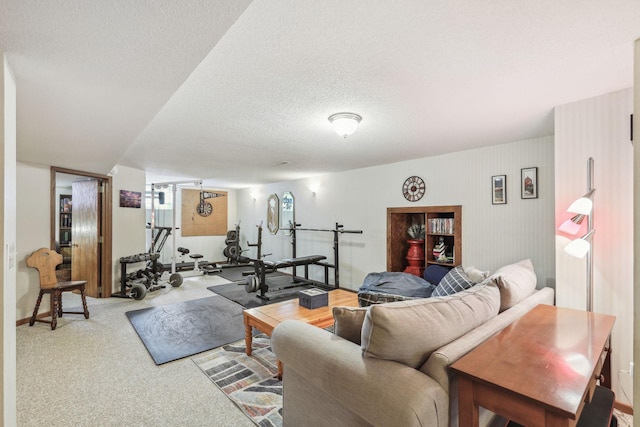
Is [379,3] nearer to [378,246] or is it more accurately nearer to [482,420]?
[482,420]

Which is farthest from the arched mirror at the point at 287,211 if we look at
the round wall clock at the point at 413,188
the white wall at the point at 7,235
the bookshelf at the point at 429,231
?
the white wall at the point at 7,235

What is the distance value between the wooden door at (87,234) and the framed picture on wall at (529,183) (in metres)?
6.54

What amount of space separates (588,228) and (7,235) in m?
3.59

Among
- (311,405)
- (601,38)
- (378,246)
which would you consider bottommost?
(311,405)

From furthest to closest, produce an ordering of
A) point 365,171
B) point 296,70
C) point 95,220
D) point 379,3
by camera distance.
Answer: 1. point 365,171
2. point 95,220
3. point 296,70
4. point 379,3

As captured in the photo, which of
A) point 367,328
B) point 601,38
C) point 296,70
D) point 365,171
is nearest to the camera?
point 367,328

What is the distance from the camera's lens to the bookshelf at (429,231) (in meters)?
4.14

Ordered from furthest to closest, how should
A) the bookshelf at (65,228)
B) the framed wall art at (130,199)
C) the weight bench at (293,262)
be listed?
the bookshelf at (65,228)
the framed wall art at (130,199)
the weight bench at (293,262)

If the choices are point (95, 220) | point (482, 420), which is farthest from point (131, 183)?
point (482, 420)

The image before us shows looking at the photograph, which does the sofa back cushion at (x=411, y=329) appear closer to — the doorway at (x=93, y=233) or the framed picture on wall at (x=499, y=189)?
the framed picture on wall at (x=499, y=189)

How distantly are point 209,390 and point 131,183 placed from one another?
467 centimetres

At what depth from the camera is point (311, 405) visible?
1608mm

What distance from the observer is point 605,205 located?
2.21m

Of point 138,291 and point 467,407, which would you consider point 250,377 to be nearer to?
point 467,407
